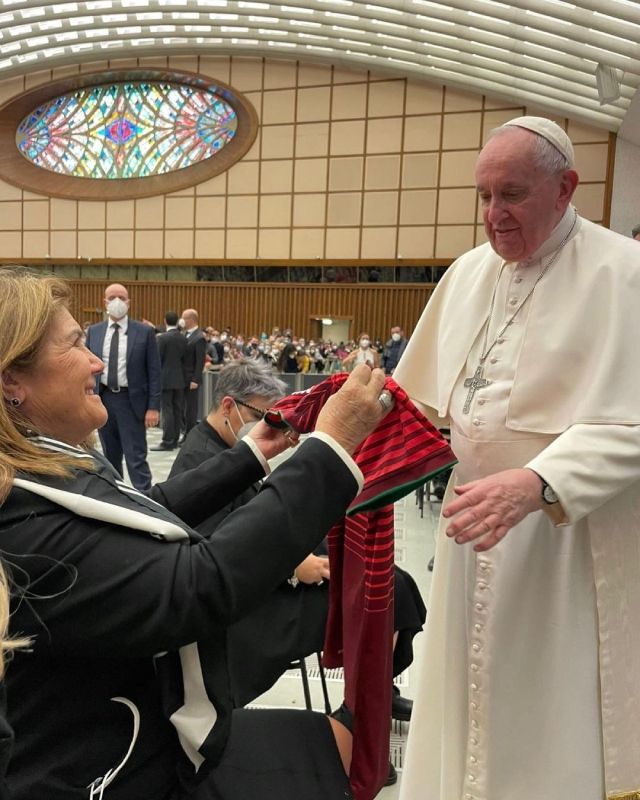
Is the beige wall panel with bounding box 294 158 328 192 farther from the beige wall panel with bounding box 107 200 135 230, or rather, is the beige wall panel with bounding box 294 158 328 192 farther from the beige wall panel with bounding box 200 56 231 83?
the beige wall panel with bounding box 107 200 135 230

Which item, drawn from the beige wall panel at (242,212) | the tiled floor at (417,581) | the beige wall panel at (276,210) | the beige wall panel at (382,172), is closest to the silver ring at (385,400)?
the tiled floor at (417,581)

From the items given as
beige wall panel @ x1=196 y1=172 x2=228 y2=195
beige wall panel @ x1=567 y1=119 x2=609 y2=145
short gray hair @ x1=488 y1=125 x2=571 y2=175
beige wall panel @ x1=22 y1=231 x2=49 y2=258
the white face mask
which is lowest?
the white face mask

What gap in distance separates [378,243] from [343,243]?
3.89 ft

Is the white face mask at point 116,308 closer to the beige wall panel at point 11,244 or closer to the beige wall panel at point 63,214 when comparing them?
the beige wall panel at point 63,214

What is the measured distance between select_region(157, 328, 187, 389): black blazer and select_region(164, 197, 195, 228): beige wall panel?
14.3 m

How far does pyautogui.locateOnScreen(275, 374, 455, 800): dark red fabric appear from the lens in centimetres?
134

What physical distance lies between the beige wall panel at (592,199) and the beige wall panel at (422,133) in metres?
4.49

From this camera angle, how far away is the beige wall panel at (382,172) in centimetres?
1919

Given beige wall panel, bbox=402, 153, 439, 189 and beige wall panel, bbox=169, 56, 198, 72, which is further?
beige wall panel, bbox=169, 56, 198, 72

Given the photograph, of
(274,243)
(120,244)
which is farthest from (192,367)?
(120,244)

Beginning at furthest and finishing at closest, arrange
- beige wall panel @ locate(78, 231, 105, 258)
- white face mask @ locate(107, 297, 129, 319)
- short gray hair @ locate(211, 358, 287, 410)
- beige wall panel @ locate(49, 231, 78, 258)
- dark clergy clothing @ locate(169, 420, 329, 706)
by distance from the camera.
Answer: beige wall panel @ locate(49, 231, 78, 258), beige wall panel @ locate(78, 231, 105, 258), white face mask @ locate(107, 297, 129, 319), short gray hair @ locate(211, 358, 287, 410), dark clergy clothing @ locate(169, 420, 329, 706)

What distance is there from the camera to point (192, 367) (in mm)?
8641

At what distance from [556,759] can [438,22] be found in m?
17.7

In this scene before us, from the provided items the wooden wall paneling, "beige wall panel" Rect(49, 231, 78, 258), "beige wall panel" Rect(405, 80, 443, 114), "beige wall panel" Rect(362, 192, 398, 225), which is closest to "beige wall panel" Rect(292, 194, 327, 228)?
"beige wall panel" Rect(362, 192, 398, 225)
